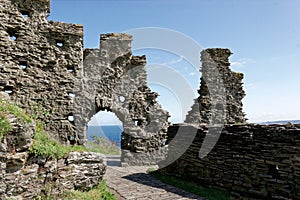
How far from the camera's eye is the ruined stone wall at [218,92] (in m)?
14.3

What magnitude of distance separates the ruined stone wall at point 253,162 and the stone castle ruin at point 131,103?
3 cm

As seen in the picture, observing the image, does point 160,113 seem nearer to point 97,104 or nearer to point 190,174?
point 97,104

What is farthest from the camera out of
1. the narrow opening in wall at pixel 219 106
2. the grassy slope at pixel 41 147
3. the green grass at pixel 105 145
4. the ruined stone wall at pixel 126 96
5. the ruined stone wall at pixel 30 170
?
the green grass at pixel 105 145

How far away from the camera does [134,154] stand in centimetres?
1346

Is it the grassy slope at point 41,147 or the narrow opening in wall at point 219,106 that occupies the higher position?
the narrow opening in wall at point 219,106

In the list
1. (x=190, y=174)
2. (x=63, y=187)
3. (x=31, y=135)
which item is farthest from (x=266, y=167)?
(x=31, y=135)

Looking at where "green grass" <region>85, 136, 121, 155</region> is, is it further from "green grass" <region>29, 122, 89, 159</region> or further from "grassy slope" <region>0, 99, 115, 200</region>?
"green grass" <region>29, 122, 89, 159</region>

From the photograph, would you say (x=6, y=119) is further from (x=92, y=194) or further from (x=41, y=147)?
(x=92, y=194)

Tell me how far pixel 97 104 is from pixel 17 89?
381cm

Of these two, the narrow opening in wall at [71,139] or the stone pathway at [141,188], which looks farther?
the narrow opening in wall at [71,139]

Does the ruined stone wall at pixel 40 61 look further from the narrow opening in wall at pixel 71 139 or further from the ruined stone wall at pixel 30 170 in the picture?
the ruined stone wall at pixel 30 170

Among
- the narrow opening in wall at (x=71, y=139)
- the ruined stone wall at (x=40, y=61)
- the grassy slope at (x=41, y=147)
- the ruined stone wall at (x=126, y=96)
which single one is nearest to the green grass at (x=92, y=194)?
the grassy slope at (x=41, y=147)

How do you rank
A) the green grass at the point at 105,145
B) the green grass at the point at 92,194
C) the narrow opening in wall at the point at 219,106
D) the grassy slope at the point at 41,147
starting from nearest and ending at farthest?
the grassy slope at the point at 41,147
the green grass at the point at 92,194
the narrow opening in wall at the point at 219,106
the green grass at the point at 105,145

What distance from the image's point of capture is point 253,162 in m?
7.18
